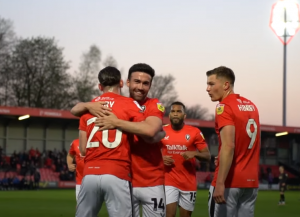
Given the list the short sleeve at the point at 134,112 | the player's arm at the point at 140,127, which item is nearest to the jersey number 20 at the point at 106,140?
the player's arm at the point at 140,127

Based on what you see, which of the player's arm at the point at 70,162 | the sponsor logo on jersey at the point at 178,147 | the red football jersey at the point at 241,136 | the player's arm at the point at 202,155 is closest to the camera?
the red football jersey at the point at 241,136

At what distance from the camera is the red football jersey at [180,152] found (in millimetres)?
12125

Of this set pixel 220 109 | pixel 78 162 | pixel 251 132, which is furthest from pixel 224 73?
pixel 78 162

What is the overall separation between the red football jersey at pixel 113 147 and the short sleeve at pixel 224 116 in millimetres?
1021

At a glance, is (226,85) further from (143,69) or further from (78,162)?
(78,162)

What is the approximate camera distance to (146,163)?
7.10m

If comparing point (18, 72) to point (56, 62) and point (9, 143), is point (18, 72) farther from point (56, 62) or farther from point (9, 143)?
point (9, 143)

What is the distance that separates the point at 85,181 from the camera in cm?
636

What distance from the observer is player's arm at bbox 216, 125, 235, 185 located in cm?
682

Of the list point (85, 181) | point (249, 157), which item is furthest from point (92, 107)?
point (249, 157)

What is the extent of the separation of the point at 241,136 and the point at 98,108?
68.5 inches

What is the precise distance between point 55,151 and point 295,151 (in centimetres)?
2905

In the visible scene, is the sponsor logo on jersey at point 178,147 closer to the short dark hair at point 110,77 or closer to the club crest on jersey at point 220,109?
the club crest on jersey at point 220,109

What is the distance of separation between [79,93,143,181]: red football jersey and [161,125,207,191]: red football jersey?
578 cm
